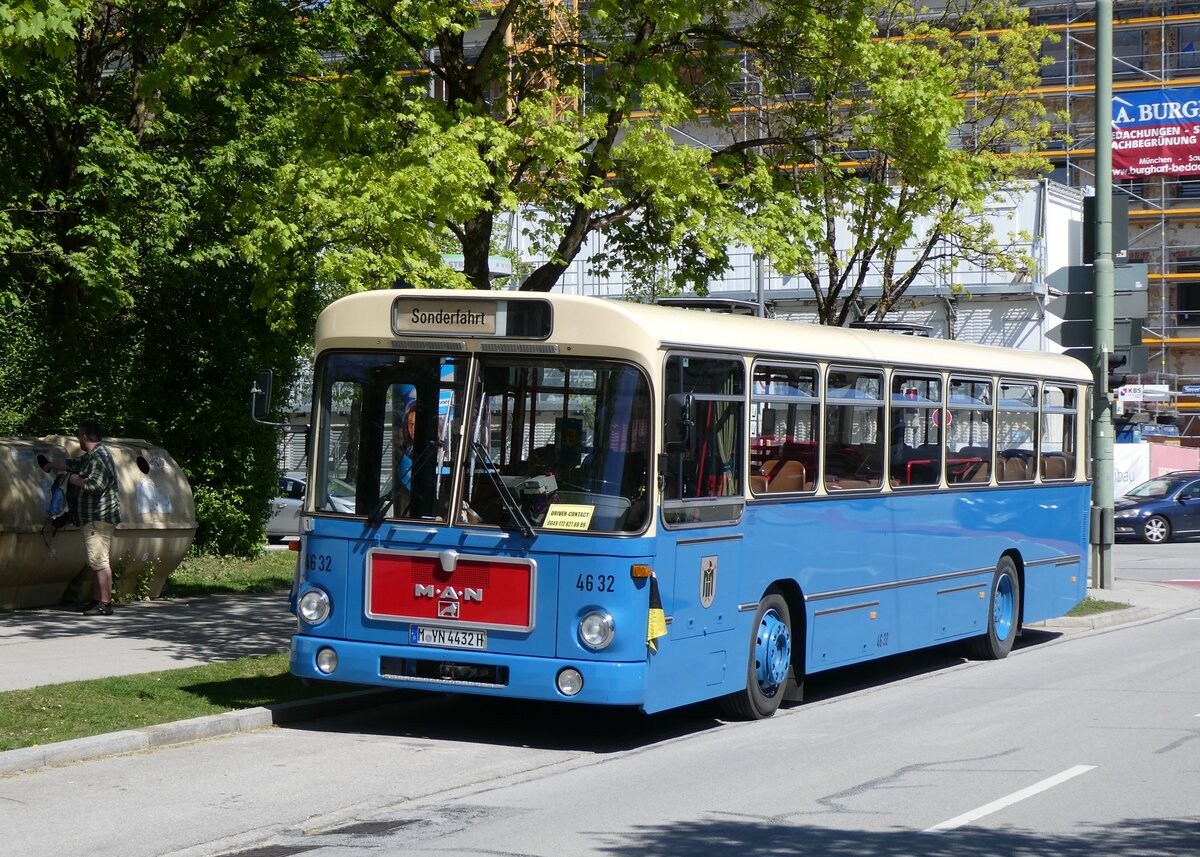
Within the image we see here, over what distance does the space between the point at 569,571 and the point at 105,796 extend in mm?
2951

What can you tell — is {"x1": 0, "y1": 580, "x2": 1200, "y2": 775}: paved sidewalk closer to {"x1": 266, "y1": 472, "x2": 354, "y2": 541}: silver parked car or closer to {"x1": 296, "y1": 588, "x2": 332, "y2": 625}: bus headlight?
{"x1": 296, "y1": 588, "x2": 332, "y2": 625}: bus headlight

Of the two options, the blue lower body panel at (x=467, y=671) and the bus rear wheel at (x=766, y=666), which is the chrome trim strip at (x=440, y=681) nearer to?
the blue lower body panel at (x=467, y=671)

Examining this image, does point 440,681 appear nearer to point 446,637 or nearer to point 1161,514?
point 446,637

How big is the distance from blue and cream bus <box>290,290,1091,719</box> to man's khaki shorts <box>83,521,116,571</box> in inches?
217

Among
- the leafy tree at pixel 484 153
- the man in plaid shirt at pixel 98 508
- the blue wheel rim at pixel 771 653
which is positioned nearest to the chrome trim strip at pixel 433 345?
the blue wheel rim at pixel 771 653

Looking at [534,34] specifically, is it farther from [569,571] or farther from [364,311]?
[569,571]

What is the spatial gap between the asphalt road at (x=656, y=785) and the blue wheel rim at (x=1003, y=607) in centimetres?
268

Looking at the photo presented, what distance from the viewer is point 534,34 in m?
17.6

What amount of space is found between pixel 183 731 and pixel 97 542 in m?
5.97

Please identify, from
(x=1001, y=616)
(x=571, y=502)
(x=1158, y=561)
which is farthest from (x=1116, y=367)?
(x=571, y=502)

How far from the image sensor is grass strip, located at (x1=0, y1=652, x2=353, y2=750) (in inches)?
387

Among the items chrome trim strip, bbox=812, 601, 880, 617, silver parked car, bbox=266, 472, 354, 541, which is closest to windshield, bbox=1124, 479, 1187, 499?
silver parked car, bbox=266, 472, 354, 541

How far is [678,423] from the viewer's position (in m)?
10.2

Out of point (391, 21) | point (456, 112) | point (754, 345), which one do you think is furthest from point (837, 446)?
point (391, 21)
